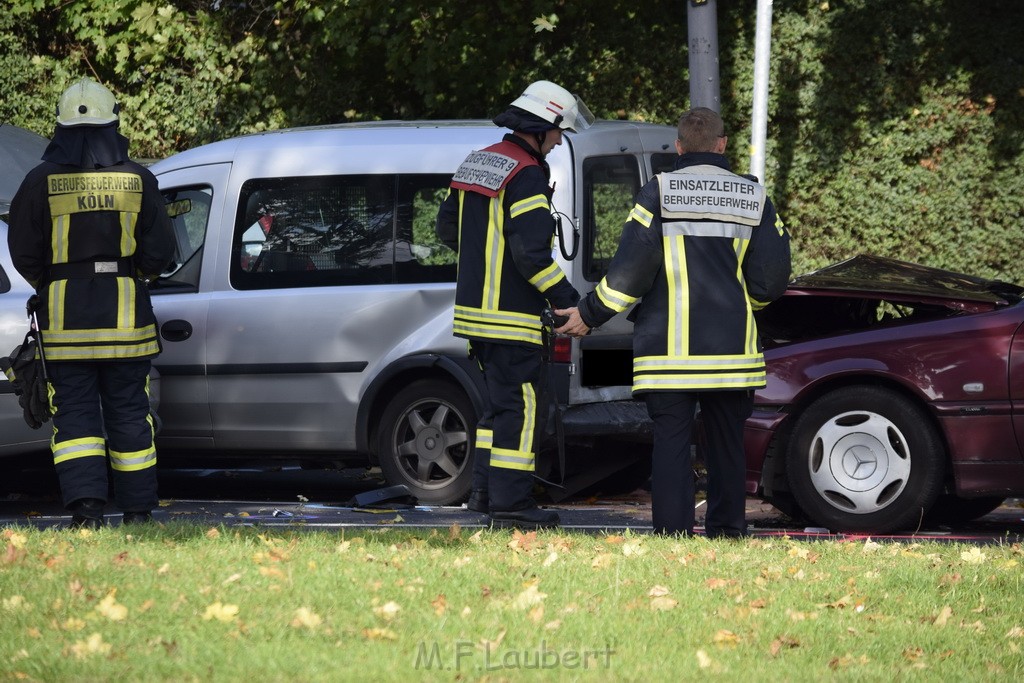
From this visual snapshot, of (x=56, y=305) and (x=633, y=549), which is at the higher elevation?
(x=56, y=305)

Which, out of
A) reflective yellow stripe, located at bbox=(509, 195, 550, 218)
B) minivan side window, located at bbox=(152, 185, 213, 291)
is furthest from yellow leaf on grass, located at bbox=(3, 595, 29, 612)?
minivan side window, located at bbox=(152, 185, 213, 291)

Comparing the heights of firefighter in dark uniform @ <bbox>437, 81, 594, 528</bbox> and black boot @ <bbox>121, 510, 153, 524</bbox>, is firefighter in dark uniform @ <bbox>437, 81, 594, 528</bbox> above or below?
above

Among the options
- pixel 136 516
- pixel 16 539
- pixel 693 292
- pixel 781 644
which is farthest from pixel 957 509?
pixel 16 539

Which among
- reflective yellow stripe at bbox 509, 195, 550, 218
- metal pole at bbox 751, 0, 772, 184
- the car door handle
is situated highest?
metal pole at bbox 751, 0, 772, 184

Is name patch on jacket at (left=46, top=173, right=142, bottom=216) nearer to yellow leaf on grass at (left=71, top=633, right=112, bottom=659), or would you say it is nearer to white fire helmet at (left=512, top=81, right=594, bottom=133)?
white fire helmet at (left=512, top=81, right=594, bottom=133)

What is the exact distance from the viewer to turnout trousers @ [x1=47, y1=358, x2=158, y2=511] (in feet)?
20.3

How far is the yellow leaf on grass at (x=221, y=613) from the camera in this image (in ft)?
13.8

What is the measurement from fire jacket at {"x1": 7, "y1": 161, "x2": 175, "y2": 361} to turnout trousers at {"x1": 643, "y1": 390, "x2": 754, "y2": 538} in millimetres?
2263

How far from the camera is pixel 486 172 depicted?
20.2 ft

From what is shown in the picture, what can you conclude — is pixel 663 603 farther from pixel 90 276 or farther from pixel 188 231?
pixel 188 231

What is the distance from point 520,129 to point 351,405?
7.27 ft

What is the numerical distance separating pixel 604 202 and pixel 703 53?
8.34ft

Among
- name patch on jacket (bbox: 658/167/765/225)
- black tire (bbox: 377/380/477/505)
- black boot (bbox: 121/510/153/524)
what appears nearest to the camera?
name patch on jacket (bbox: 658/167/765/225)

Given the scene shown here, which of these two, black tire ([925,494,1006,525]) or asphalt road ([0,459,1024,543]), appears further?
black tire ([925,494,1006,525])
